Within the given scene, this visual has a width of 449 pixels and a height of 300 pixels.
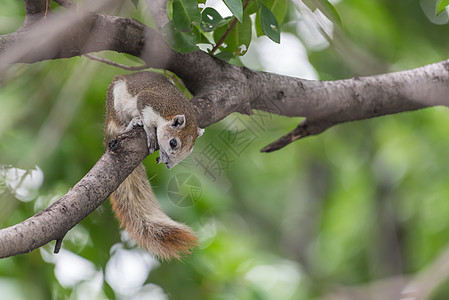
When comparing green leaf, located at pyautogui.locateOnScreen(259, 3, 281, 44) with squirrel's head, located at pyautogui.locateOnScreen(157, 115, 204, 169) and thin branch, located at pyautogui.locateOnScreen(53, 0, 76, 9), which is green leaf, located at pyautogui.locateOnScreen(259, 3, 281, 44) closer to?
squirrel's head, located at pyautogui.locateOnScreen(157, 115, 204, 169)

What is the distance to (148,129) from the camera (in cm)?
171

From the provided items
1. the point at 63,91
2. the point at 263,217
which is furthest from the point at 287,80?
the point at 263,217

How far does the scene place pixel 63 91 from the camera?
217 centimetres

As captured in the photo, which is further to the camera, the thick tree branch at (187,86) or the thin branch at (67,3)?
the thin branch at (67,3)

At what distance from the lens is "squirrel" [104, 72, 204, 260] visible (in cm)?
163

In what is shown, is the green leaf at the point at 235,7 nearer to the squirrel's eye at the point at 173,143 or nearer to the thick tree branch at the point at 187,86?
the thick tree branch at the point at 187,86

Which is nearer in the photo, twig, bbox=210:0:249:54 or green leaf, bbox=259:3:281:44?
green leaf, bbox=259:3:281:44

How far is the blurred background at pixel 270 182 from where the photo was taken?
2.10 metres

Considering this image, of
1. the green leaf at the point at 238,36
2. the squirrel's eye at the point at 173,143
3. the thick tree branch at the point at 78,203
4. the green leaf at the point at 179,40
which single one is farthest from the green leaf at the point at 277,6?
the thick tree branch at the point at 78,203

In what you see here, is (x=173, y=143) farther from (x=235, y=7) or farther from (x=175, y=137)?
(x=235, y=7)

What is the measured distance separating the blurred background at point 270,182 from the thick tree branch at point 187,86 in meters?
0.19

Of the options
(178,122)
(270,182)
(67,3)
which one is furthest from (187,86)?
(270,182)

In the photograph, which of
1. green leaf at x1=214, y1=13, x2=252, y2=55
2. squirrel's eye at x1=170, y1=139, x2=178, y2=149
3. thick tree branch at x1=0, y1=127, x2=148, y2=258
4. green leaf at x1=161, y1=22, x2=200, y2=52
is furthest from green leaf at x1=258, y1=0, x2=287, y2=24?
thick tree branch at x1=0, y1=127, x2=148, y2=258

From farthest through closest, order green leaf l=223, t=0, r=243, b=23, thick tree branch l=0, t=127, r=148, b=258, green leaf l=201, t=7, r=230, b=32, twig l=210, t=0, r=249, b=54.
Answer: twig l=210, t=0, r=249, b=54
green leaf l=201, t=7, r=230, b=32
green leaf l=223, t=0, r=243, b=23
thick tree branch l=0, t=127, r=148, b=258
